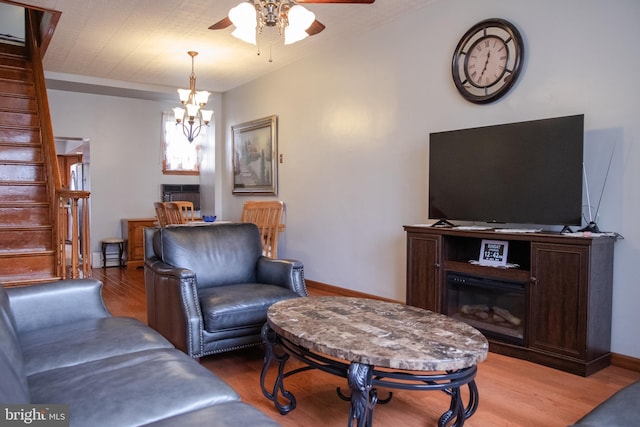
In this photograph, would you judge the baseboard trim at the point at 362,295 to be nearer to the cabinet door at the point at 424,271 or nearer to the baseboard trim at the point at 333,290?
the baseboard trim at the point at 333,290

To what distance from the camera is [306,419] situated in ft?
7.09

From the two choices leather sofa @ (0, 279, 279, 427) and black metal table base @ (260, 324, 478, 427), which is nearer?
leather sofa @ (0, 279, 279, 427)

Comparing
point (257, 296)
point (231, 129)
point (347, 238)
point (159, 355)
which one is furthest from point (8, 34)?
point (159, 355)

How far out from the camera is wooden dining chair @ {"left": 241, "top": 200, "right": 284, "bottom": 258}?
5.55 m

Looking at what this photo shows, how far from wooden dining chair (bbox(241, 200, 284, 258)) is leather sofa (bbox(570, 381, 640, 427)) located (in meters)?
4.27

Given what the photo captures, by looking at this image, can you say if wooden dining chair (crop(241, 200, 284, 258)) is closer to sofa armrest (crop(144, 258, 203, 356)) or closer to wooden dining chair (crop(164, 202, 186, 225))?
wooden dining chair (crop(164, 202, 186, 225))

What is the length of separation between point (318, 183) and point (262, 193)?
130cm

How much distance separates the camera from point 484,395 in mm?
2473

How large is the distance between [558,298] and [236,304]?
201 centimetres

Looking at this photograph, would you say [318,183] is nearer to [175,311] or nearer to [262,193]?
[262,193]

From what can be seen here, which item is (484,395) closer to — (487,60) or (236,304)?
(236,304)

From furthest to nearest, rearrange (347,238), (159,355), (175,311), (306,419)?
(347,238), (175,311), (306,419), (159,355)

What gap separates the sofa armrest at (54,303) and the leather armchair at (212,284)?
1.68ft

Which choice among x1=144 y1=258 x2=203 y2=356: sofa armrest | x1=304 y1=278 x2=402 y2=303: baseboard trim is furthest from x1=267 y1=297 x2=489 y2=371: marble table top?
x1=304 y1=278 x2=402 y2=303: baseboard trim
